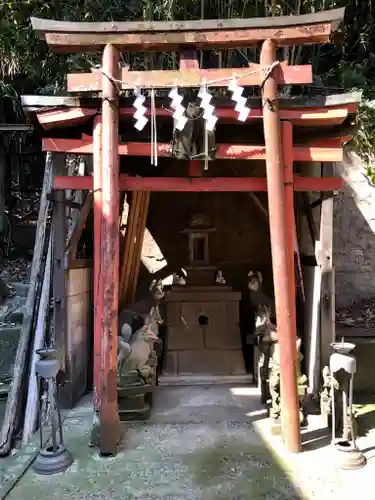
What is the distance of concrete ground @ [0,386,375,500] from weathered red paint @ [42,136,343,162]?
3.09 m

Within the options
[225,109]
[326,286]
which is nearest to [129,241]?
[225,109]

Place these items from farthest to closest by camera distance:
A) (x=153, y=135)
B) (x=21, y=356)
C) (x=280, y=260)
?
(x=21, y=356) → (x=153, y=135) → (x=280, y=260)

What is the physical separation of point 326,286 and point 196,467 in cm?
273

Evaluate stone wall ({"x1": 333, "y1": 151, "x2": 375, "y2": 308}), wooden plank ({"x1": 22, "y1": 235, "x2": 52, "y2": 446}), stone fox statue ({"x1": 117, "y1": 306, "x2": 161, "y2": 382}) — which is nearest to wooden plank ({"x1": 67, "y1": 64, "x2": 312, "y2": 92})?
wooden plank ({"x1": 22, "y1": 235, "x2": 52, "y2": 446})

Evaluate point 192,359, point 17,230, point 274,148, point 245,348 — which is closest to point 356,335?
point 245,348

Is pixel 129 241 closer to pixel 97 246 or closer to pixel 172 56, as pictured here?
pixel 97 246

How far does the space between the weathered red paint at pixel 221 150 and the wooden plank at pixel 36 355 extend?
77.7 inches

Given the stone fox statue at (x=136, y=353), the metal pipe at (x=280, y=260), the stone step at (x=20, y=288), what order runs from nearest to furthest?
1. the metal pipe at (x=280, y=260)
2. the stone fox statue at (x=136, y=353)
3. the stone step at (x=20, y=288)

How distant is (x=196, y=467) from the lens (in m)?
4.41

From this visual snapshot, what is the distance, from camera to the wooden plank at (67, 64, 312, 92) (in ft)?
16.3

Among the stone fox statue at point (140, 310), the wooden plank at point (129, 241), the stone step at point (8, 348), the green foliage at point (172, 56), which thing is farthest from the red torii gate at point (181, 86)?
the green foliage at point (172, 56)

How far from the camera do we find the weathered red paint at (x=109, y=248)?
4.74 m

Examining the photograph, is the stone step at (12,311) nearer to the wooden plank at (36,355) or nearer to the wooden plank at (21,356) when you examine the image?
the wooden plank at (21,356)

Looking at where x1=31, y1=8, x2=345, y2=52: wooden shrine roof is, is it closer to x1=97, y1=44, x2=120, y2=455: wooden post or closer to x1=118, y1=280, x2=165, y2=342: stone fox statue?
x1=97, y1=44, x2=120, y2=455: wooden post
